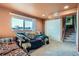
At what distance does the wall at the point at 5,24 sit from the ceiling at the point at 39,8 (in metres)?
0.14

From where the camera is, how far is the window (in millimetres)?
2207

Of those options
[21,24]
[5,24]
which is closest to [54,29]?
[21,24]

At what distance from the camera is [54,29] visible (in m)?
2.33

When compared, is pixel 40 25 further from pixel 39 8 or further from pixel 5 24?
pixel 5 24

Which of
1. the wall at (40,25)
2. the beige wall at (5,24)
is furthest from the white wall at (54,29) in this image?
the beige wall at (5,24)

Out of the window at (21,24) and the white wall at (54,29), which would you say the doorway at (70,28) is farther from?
the window at (21,24)

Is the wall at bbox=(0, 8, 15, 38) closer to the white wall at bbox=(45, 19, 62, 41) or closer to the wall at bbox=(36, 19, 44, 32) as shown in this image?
the wall at bbox=(36, 19, 44, 32)

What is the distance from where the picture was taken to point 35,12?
230 cm

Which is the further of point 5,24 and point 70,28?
point 70,28

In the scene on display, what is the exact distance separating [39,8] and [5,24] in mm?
712

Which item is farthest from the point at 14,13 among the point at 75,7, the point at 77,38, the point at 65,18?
the point at 77,38

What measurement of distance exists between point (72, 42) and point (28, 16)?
1.00m

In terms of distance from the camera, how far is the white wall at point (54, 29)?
2312mm

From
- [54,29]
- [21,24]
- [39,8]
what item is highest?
[39,8]
